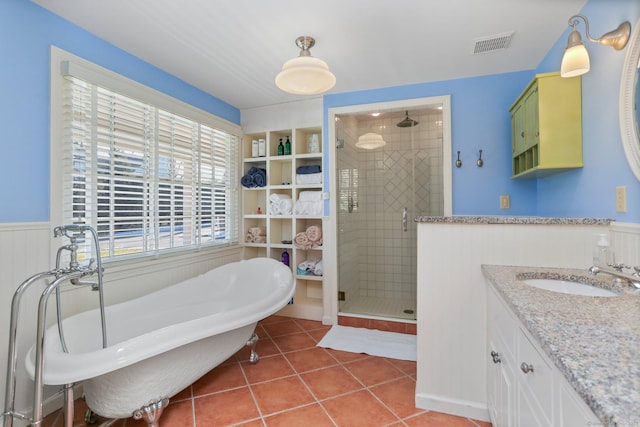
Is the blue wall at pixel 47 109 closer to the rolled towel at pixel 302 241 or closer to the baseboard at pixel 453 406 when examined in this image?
the baseboard at pixel 453 406

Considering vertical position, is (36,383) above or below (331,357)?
above

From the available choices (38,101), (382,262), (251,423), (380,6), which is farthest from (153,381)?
(382,262)

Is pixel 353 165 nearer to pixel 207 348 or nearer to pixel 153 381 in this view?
pixel 207 348

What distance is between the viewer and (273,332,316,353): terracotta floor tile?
104 inches

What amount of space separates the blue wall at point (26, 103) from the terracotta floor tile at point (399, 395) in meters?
2.43

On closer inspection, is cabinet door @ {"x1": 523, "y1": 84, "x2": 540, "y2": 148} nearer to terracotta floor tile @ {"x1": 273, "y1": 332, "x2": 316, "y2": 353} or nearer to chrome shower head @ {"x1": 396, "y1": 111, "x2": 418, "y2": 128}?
chrome shower head @ {"x1": 396, "y1": 111, "x2": 418, "y2": 128}

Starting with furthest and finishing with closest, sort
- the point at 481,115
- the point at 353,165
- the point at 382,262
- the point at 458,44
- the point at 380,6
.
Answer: the point at 382,262 < the point at 353,165 < the point at 481,115 < the point at 458,44 < the point at 380,6

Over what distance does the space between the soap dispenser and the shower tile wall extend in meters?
1.65

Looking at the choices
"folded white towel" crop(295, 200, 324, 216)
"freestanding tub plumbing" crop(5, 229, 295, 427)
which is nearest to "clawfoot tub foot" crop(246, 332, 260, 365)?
"freestanding tub plumbing" crop(5, 229, 295, 427)

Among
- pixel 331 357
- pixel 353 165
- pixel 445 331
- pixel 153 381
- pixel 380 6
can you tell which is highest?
pixel 380 6

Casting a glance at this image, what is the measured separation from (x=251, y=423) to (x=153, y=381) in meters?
0.61

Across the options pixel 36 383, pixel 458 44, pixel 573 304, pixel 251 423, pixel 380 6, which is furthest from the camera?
pixel 458 44

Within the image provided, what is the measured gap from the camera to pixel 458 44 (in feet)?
7.33

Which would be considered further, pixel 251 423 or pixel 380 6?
pixel 380 6
